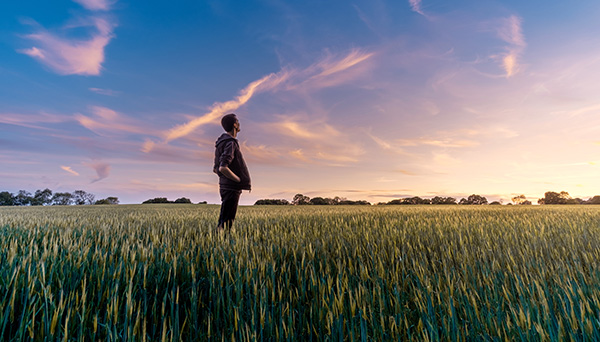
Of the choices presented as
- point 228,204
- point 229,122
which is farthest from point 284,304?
point 229,122

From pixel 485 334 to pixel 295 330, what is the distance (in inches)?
41.6

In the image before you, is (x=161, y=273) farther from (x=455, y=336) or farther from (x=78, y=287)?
(x=455, y=336)

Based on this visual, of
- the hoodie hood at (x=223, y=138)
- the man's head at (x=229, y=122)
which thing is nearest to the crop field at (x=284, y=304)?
the hoodie hood at (x=223, y=138)

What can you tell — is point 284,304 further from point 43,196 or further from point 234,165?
point 43,196

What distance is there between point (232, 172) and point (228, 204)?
0.59 meters

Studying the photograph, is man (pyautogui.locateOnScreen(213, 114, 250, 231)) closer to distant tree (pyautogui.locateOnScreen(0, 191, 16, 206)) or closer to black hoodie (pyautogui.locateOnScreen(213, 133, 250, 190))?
black hoodie (pyautogui.locateOnScreen(213, 133, 250, 190))

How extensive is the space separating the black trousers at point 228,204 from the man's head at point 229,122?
1.07 meters

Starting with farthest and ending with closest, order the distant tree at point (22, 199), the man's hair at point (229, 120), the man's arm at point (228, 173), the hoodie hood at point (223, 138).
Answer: the distant tree at point (22, 199), the man's hair at point (229, 120), the hoodie hood at point (223, 138), the man's arm at point (228, 173)

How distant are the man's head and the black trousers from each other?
1071mm

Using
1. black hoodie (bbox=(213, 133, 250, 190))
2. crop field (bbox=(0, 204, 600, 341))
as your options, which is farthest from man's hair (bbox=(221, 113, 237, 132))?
crop field (bbox=(0, 204, 600, 341))

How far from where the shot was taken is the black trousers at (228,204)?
4.79m

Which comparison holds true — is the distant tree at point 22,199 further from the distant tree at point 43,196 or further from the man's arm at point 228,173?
the man's arm at point 228,173

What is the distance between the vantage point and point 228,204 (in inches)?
192

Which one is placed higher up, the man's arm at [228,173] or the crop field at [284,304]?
the man's arm at [228,173]
